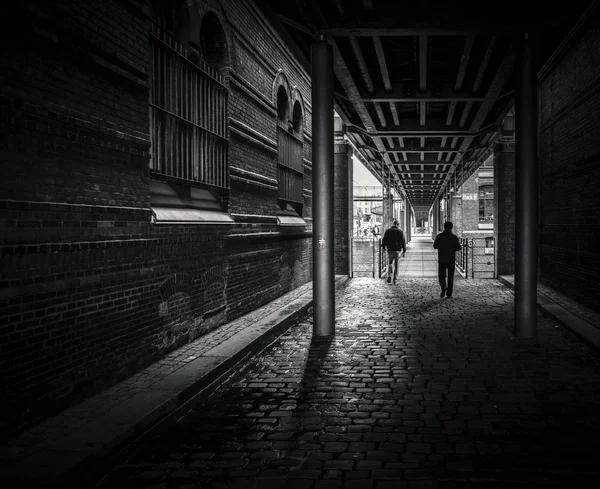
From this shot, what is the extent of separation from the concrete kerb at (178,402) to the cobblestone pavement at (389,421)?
0.29 ft

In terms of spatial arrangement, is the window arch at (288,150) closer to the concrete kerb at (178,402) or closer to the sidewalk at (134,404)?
the concrete kerb at (178,402)

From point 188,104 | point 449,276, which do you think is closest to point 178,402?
point 188,104

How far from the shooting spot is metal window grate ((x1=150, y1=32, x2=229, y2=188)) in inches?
266

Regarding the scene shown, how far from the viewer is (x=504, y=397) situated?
17.4 feet

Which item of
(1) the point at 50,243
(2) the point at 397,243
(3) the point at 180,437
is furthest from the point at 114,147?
(2) the point at 397,243

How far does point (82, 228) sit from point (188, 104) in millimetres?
3131

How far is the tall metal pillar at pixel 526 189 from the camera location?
312 inches

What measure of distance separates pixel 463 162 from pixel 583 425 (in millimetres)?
20742

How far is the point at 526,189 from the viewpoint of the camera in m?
7.98

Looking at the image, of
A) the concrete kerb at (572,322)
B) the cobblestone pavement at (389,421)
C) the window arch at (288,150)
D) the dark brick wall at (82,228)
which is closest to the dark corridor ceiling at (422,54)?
the window arch at (288,150)

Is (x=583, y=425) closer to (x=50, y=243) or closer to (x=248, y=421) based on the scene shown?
(x=248, y=421)

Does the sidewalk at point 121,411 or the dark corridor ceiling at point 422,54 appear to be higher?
the dark corridor ceiling at point 422,54

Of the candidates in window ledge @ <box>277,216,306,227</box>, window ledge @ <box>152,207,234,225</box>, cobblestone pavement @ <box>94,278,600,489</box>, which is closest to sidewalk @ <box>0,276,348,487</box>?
cobblestone pavement @ <box>94,278,600,489</box>

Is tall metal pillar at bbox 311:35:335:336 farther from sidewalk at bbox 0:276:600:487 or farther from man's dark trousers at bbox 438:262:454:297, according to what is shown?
man's dark trousers at bbox 438:262:454:297
